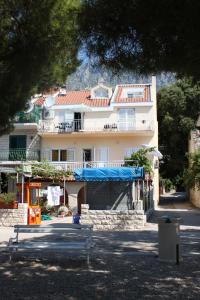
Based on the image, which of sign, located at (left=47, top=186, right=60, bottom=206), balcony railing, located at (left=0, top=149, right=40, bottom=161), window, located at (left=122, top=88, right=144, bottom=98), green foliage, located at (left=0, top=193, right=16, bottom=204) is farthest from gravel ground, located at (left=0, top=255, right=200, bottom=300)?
window, located at (left=122, top=88, right=144, bottom=98)

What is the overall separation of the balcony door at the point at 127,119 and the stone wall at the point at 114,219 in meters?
23.4

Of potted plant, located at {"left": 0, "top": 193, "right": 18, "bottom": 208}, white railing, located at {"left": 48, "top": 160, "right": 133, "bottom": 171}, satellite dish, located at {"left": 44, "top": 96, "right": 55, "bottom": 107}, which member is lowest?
potted plant, located at {"left": 0, "top": 193, "right": 18, "bottom": 208}

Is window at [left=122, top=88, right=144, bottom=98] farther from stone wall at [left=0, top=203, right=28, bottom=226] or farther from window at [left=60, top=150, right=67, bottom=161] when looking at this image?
stone wall at [left=0, top=203, right=28, bottom=226]

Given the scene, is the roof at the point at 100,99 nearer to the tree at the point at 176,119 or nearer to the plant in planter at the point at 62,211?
the tree at the point at 176,119

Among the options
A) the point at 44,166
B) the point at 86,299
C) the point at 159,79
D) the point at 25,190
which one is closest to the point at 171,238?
the point at 86,299

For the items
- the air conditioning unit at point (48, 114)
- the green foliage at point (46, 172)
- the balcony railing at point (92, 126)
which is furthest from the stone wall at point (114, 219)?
the air conditioning unit at point (48, 114)

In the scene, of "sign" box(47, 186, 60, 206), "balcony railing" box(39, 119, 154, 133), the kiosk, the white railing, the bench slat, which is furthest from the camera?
"balcony railing" box(39, 119, 154, 133)

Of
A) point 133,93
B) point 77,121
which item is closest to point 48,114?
point 77,121

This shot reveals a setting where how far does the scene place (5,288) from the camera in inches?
312

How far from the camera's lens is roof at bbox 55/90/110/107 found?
43031 millimetres

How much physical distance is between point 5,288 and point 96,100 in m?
36.5

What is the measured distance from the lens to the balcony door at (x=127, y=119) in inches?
1615

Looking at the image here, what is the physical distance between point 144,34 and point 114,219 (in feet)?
41.2

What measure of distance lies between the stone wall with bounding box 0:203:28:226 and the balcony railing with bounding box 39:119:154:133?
2193 cm
